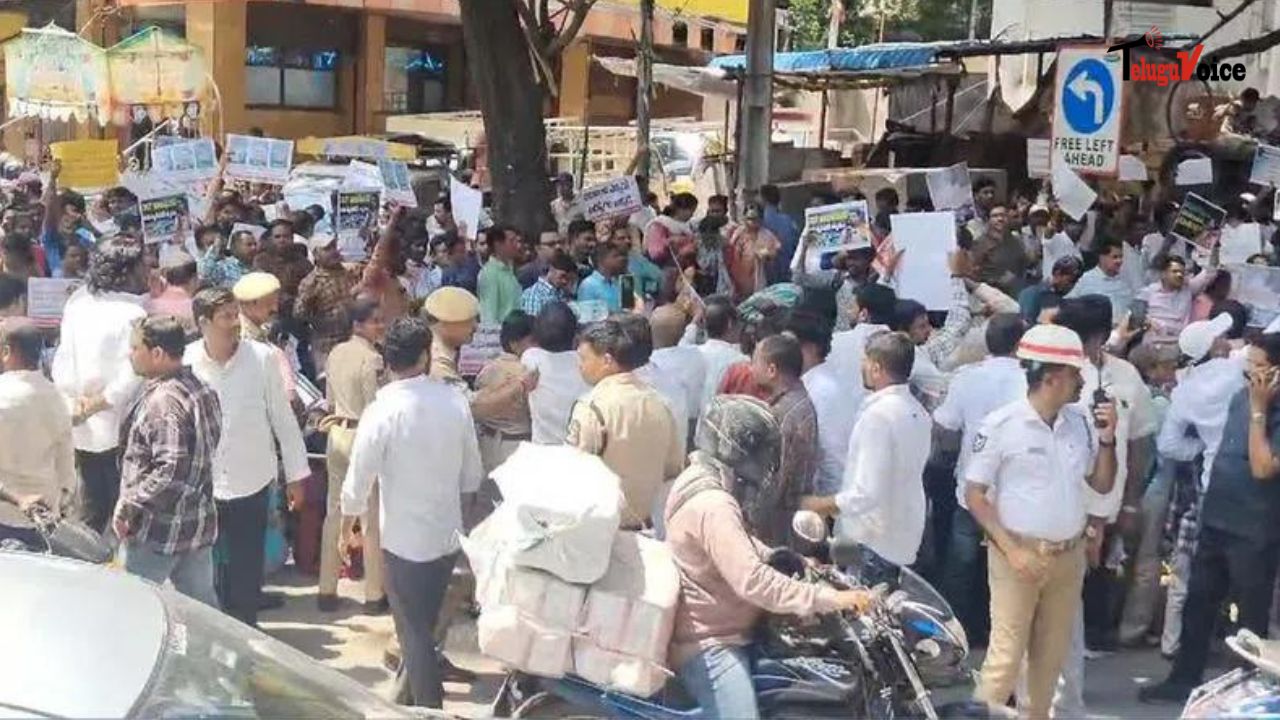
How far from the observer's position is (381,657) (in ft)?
23.7

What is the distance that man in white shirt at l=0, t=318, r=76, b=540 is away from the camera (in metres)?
5.85

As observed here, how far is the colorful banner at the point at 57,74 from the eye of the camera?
23.7 metres

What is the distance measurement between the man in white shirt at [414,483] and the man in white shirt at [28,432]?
3.77 feet

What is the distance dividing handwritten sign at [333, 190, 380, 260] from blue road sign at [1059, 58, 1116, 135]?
529 cm

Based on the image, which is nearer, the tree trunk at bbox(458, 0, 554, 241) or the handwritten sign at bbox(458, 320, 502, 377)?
the handwritten sign at bbox(458, 320, 502, 377)

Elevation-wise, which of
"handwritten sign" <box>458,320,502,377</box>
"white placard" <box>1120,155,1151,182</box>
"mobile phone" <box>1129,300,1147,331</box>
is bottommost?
"handwritten sign" <box>458,320,502,377</box>

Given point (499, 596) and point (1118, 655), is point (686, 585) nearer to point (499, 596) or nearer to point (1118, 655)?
point (499, 596)

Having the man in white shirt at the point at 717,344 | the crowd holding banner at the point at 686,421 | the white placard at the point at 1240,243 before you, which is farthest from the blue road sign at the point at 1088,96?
the man in white shirt at the point at 717,344

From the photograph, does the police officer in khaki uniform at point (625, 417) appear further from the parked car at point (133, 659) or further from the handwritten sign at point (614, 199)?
the handwritten sign at point (614, 199)

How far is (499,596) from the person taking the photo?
4.61 meters

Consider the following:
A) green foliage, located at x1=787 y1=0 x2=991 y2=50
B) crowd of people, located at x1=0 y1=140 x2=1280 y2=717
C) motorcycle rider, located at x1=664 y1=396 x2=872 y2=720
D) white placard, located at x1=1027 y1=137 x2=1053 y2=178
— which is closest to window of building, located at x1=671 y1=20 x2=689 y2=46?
green foliage, located at x1=787 y1=0 x2=991 y2=50

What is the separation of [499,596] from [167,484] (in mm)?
1743

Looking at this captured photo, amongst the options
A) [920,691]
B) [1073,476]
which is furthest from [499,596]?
[1073,476]

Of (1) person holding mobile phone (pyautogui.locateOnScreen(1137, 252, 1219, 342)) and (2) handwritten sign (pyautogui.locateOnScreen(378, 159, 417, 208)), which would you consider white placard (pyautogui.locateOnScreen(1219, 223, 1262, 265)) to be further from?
(2) handwritten sign (pyautogui.locateOnScreen(378, 159, 417, 208))
